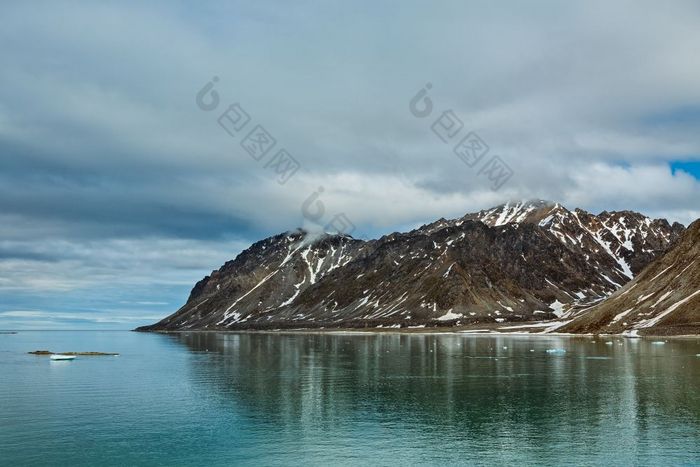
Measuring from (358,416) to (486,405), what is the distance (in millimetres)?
16006

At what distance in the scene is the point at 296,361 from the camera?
145 metres

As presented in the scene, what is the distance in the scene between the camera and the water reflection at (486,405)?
53.2 meters

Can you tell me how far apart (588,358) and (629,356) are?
445 inches

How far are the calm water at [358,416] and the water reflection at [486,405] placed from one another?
20 centimetres

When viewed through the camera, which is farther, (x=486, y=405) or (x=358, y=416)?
(x=486, y=405)

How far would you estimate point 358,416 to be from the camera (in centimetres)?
6669

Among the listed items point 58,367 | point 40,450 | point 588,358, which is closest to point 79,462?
point 40,450

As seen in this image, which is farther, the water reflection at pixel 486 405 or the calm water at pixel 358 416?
the water reflection at pixel 486 405

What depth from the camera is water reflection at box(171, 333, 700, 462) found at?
53.2m

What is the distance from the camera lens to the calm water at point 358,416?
1972 inches

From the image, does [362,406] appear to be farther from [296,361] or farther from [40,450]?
[296,361]

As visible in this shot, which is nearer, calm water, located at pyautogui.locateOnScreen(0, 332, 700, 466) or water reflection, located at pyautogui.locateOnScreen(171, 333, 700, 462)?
calm water, located at pyautogui.locateOnScreen(0, 332, 700, 466)

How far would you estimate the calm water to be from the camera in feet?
164

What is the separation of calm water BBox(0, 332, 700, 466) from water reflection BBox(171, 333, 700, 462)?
203 mm
